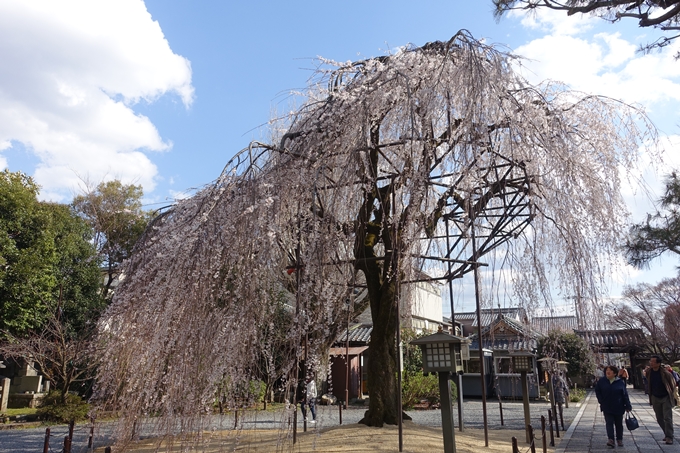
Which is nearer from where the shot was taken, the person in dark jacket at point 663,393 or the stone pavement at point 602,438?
the stone pavement at point 602,438

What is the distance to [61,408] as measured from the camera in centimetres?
1270

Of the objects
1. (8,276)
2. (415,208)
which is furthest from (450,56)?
(8,276)

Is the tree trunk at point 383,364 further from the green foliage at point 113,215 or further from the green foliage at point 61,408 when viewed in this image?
the green foliage at point 113,215

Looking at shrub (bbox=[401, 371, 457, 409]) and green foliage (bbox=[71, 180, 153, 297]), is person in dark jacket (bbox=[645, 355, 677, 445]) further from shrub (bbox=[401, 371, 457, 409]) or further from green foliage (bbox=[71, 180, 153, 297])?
green foliage (bbox=[71, 180, 153, 297])

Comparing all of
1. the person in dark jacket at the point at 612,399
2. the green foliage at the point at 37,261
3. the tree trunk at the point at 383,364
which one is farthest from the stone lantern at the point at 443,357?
the green foliage at the point at 37,261

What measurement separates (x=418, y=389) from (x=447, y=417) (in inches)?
430

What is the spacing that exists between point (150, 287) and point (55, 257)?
12364 millimetres

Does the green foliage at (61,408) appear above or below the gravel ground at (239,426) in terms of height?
above

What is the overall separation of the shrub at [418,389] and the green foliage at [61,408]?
30.5 feet

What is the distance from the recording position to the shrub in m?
15.4

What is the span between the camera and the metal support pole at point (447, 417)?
17.9ft

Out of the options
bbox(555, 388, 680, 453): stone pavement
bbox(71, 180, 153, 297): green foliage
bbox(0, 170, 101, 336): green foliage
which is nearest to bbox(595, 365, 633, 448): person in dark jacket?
bbox(555, 388, 680, 453): stone pavement

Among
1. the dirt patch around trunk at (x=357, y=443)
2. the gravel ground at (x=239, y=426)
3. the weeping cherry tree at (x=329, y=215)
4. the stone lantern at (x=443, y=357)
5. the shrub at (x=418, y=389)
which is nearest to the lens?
the weeping cherry tree at (x=329, y=215)

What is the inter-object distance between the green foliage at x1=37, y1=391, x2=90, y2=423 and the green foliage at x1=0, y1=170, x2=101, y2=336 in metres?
2.27
